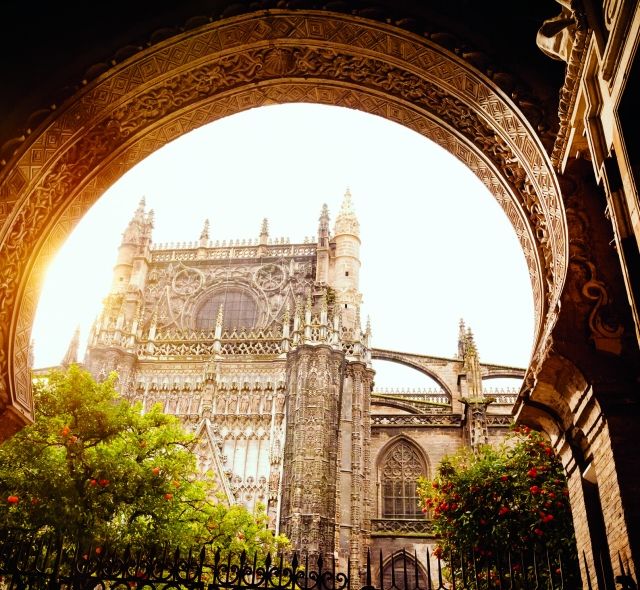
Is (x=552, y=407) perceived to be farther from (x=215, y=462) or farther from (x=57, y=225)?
(x=215, y=462)

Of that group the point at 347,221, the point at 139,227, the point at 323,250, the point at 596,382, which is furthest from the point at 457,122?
the point at 139,227

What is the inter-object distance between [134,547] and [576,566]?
7.23 meters

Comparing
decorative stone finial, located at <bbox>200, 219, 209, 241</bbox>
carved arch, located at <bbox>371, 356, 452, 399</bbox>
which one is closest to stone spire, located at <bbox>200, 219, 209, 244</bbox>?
decorative stone finial, located at <bbox>200, 219, 209, 241</bbox>

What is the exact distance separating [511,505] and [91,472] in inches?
268

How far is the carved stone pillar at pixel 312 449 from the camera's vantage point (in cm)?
2395

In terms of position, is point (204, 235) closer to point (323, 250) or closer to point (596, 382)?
point (323, 250)

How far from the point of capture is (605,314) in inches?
185

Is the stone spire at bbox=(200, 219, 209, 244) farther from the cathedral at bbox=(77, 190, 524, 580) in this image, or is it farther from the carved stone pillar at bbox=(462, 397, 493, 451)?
the carved stone pillar at bbox=(462, 397, 493, 451)

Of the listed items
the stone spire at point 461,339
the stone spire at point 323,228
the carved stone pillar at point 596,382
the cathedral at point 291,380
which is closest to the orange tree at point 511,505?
the carved stone pillar at point 596,382

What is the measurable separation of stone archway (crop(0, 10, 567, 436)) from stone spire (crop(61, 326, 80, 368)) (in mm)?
28579

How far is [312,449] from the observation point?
2559 centimetres

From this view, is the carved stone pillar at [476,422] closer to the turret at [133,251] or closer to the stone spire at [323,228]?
the stone spire at [323,228]

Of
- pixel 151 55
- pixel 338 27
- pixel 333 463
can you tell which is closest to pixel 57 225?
pixel 151 55

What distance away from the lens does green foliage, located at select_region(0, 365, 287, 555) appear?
10.7 m
